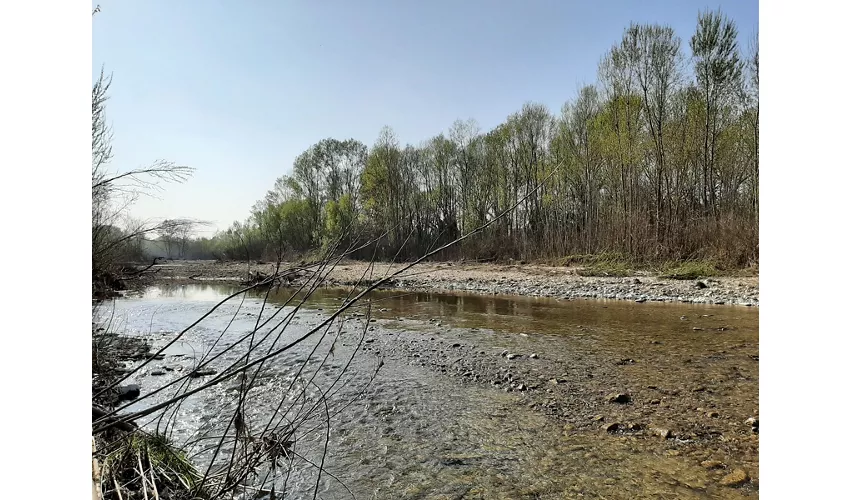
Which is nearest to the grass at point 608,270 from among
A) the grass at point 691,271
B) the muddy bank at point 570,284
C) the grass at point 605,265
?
the grass at point 605,265

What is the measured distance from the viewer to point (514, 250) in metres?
16.8

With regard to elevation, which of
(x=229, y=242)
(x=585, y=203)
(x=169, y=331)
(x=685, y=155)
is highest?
(x=685, y=155)

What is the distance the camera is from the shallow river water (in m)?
1.91

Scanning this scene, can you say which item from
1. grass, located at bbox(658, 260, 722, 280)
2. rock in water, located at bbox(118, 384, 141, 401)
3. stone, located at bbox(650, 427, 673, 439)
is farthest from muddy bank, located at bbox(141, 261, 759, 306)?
stone, located at bbox(650, 427, 673, 439)

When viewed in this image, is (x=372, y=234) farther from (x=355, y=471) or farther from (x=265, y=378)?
(x=265, y=378)

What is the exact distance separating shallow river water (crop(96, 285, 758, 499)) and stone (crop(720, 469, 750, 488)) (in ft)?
0.07

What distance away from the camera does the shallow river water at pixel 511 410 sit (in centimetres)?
191

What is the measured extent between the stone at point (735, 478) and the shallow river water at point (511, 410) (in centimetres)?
2

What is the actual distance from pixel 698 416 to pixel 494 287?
8.76 metres

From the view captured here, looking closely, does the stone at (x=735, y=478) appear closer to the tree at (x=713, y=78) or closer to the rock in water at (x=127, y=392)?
the rock in water at (x=127, y=392)

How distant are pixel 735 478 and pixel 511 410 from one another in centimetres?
124

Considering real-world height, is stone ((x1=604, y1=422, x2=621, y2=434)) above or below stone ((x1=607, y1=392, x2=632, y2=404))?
below

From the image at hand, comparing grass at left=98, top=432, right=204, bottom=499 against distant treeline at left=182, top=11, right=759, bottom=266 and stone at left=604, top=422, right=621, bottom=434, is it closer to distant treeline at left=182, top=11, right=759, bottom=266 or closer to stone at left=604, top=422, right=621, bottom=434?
stone at left=604, top=422, right=621, bottom=434
